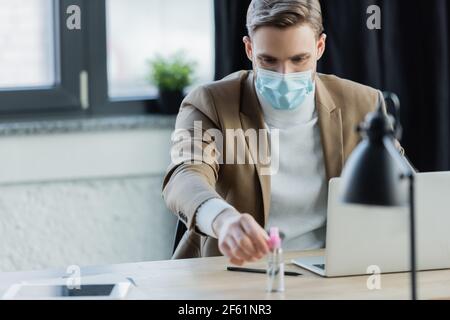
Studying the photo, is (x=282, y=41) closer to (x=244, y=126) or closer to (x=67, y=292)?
(x=244, y=126)

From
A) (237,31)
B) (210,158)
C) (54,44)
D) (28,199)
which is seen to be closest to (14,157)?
(28,199)

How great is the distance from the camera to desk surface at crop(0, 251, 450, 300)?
72.2 inches

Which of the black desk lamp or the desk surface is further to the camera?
the desk surface

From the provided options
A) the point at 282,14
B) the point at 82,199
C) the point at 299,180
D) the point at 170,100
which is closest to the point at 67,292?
the point at 299,180

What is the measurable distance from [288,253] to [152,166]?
1.28 meters

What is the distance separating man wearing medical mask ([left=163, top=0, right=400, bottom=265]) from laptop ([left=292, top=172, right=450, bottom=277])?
374 millimetres

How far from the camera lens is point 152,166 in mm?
3391

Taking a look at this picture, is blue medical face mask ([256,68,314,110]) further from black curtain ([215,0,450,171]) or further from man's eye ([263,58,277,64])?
black curtain ([215,0,450,171])

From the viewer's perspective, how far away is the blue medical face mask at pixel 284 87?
7.61ft

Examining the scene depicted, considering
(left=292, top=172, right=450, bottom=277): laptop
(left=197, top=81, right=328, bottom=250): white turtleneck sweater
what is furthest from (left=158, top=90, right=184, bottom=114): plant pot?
(left=292, top=172, right=450, bottom=277): laptop

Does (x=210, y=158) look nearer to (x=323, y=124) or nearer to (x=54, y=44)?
(x=323, y=124)

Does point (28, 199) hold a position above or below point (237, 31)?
below

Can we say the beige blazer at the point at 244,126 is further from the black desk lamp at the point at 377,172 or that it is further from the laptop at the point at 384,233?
the black desk lamp at the point at 377,172

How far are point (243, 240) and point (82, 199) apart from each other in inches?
64.7
